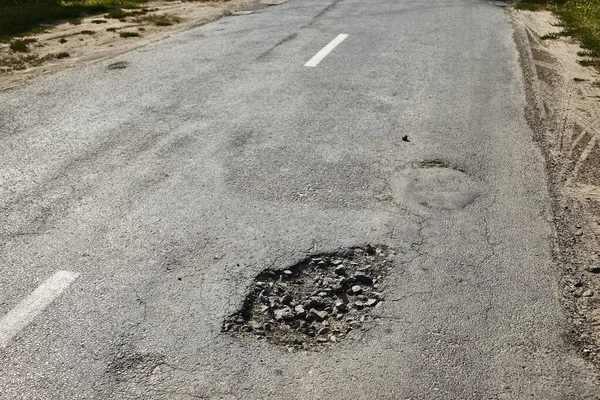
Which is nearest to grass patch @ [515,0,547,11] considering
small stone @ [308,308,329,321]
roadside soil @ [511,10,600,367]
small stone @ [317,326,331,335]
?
roadside soil @ [511,10,600,367]

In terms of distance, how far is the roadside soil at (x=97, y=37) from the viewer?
1051cm

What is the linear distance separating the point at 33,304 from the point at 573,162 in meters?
5.29

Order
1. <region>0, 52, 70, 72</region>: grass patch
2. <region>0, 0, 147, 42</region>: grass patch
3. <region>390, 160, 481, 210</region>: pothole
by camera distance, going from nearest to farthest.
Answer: <region>390, 160, 481, 210</region>: pothole, <region>0, 52, 70, 72</region>: grass patch, <region>0, 0, 147, 42</region>: grass patch

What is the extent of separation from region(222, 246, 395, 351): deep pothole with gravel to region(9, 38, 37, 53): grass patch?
28.2 feet

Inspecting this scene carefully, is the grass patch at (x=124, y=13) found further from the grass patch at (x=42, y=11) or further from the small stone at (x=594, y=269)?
the small stone at (x=594, y=269)

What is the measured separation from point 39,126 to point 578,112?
21.6 feet

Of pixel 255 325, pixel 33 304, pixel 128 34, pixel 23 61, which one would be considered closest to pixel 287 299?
pixel 255 325

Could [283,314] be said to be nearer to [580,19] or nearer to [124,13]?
[124,13]

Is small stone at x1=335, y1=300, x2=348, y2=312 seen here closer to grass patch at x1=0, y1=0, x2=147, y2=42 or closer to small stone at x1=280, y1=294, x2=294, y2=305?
small stone at x1=280, y1=294, x2=294, y2=305

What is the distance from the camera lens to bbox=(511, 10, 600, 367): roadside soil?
455cm

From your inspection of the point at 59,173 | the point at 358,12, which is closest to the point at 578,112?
the point at 59,173

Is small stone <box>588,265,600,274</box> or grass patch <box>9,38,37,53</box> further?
grass patch <box>9,38,37,53</box>

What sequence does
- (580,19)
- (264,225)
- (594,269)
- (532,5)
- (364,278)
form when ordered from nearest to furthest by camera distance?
(364,278)
(594,269)
(264,225)
(580,19)
(532,5)

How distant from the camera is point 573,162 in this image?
271 inches
